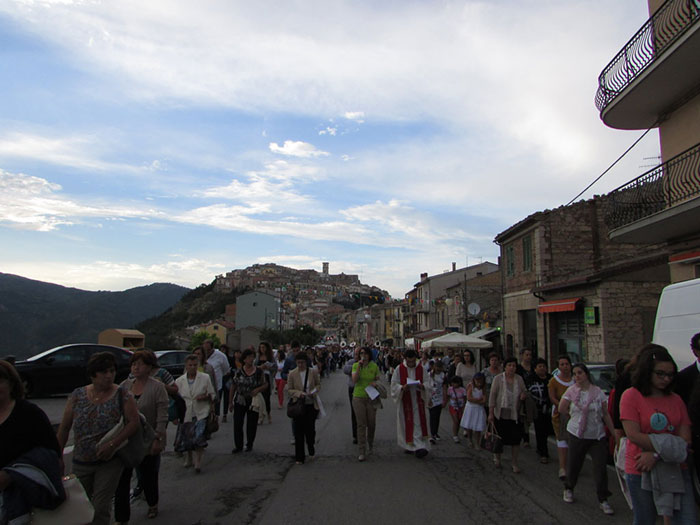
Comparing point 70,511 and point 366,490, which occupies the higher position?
point 70,511

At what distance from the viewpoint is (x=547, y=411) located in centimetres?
858

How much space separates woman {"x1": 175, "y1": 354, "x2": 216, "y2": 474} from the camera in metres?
7.10

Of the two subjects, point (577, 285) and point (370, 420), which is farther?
point (577, 285)

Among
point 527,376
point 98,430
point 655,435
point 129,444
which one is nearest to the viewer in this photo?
point 655,435

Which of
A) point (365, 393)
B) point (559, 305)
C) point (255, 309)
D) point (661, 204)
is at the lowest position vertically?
point (365, 393)

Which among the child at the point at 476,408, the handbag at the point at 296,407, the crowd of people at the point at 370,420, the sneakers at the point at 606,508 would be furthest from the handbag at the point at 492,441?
the handbag at the point at 296,407

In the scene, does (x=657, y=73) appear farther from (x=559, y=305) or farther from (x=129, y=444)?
(x=129, y=444)

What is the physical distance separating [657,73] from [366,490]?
1153cm

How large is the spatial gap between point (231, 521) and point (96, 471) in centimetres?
154

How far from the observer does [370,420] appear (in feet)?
27.6

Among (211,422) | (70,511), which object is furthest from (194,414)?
(70,511)

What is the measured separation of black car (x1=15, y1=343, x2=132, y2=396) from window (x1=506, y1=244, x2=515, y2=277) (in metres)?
18.6

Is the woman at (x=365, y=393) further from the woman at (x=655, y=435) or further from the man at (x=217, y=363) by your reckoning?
the woman at (x=655, y=435)

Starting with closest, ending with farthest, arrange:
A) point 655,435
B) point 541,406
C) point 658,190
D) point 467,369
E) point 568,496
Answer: point 655,435
point 568,496
point 541,406
point 467,369
point 658,190
